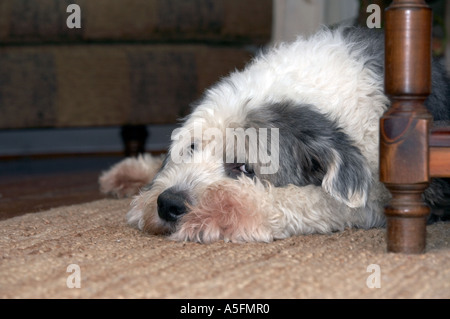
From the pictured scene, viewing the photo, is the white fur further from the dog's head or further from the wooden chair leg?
the wooden chair leg

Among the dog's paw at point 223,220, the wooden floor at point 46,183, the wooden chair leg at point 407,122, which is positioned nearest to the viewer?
the wooden chair leg at point 407,122

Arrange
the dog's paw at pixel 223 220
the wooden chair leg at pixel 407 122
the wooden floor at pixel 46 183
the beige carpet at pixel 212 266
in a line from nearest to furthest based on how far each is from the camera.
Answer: the beige carpet at pixel 212 266
the wooden chair leg at pixel 407 122
the dog's paw at pixel 223 220
the wooden floor at pixel 46 183

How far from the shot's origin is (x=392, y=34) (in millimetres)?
1275

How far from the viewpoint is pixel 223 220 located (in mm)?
1462

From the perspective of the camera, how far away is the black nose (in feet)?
4.88

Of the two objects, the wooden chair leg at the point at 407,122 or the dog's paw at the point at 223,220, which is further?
the dog's paw at the point at 223,220

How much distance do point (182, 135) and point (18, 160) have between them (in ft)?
8.27

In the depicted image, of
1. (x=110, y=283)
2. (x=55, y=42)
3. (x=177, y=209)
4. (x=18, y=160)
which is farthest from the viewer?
(x=18, y=160)

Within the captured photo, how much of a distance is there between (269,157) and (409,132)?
37 centimetres

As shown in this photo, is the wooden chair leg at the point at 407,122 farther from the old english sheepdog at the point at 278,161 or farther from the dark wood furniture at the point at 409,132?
the old english sheepdog at the point at 278,161

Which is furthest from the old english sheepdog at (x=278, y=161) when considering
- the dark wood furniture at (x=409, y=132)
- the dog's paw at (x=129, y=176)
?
the dog's paw at (x=129, y=176)

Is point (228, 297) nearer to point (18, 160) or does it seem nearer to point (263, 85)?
point (263, 85)

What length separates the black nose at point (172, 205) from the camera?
149 centimetres
